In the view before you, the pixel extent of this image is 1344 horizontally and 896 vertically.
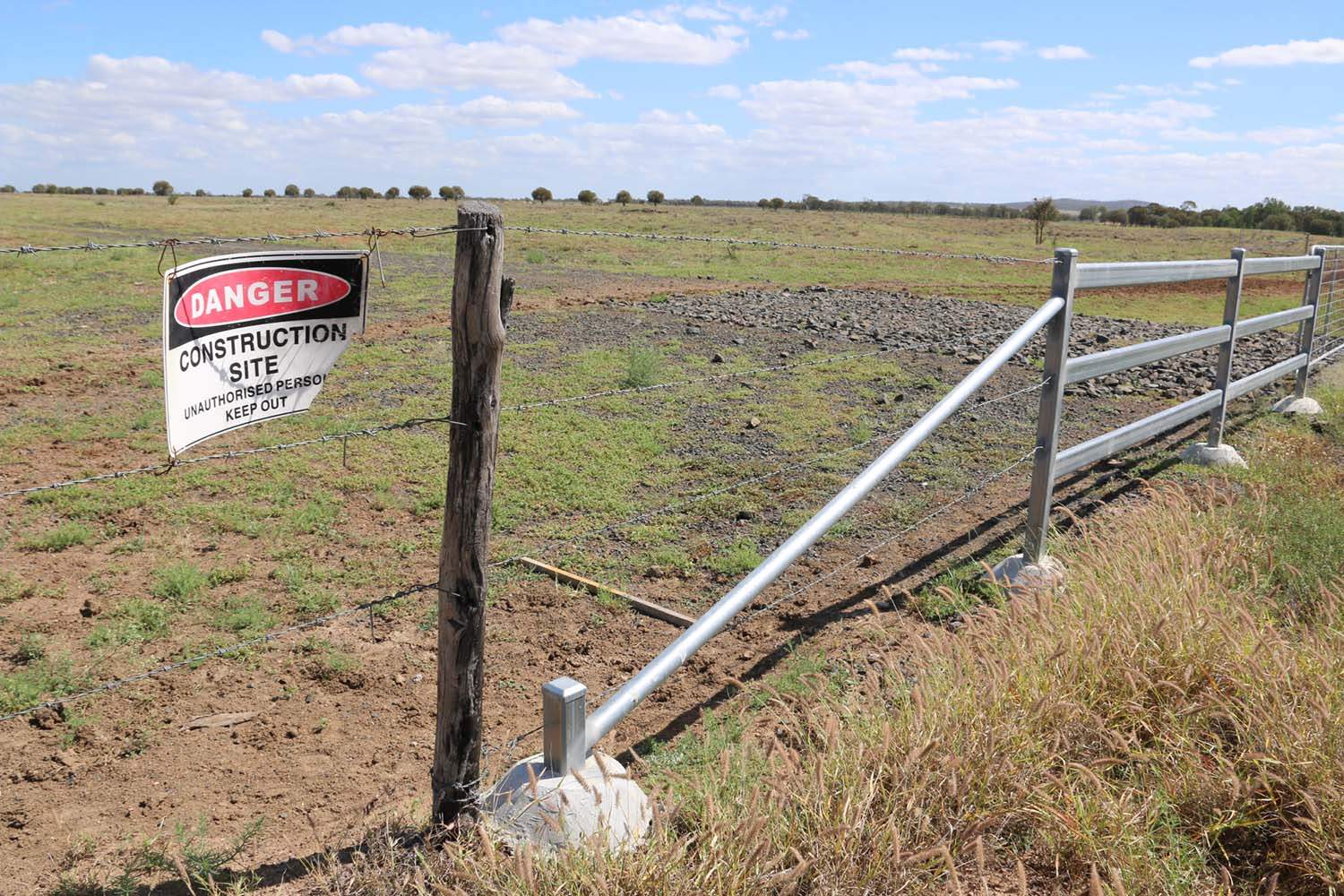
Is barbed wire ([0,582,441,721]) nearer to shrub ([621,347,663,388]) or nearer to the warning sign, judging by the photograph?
the warning sign

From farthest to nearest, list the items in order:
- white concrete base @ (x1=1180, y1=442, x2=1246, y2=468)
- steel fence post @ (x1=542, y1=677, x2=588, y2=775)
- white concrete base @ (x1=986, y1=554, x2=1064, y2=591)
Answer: white concrete base @ (x1=1180, y1=442, x2=1246, y2=468) < white concrete base @ (x1=986, y1=554, x2=1064, y2=591) < steel fence post @ (x1=542, y1=677, x2=588, y2=775)

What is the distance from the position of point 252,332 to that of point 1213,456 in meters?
7.44

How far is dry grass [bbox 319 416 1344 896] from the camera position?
2652 mm

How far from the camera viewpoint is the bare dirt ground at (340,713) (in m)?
3.71

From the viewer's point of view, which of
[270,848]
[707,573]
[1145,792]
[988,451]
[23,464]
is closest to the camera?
[1145,792]

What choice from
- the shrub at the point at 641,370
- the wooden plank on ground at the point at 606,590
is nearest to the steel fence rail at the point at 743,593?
the wooden plank on ground at the point at 606,590

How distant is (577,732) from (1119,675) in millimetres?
2059

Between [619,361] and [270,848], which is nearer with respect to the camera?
[270,848]

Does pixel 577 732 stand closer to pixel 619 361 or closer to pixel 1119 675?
pixel 1119 675

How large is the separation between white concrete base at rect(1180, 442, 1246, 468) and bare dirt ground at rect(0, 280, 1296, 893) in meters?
1.53

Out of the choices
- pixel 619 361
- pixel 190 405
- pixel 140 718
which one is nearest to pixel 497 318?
pixel 190 405

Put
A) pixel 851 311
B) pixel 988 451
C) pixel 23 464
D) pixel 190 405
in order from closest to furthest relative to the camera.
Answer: pixel 190 405, pixel 23 464, pixel 988 451, pixel 851 311

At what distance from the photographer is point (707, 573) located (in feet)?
20.2

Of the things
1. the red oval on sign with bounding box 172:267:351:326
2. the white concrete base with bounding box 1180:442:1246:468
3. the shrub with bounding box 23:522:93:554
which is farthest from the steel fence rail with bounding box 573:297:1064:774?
the shrub with bounding box 23:522:93:554
